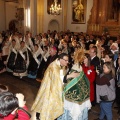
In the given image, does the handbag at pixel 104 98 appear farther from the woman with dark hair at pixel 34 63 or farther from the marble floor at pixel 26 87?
the woman with dark hair at pixel 34 63

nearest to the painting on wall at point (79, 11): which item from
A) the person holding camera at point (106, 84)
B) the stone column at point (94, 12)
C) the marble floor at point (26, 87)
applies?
the stone column at point (94, 12)

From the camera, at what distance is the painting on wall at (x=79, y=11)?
19781 millimetres

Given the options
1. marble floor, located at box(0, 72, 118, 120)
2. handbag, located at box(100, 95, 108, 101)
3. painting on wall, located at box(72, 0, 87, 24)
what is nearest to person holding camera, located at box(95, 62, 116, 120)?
handbag, located at box(100, 95, 108, 101)

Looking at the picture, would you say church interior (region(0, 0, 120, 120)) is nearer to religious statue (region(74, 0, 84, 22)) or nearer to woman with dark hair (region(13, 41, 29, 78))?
religious statue (region(74, 0, 84, 22))

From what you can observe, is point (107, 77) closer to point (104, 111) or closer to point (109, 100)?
point (109, 100)

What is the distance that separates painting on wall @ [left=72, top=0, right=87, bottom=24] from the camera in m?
19.8

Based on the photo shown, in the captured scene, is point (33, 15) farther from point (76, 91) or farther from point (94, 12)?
point (76, 91)

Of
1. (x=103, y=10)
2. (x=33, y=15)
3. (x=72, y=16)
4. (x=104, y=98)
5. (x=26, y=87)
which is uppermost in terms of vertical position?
(x=103, y=10)

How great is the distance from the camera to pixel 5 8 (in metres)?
23.7

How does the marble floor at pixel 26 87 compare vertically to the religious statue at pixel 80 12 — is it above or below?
below

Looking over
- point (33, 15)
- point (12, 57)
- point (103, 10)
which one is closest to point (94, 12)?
point (103, 10)

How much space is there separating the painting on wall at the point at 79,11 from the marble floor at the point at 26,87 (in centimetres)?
1206

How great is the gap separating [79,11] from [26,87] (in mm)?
13682

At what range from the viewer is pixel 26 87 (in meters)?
7.77
